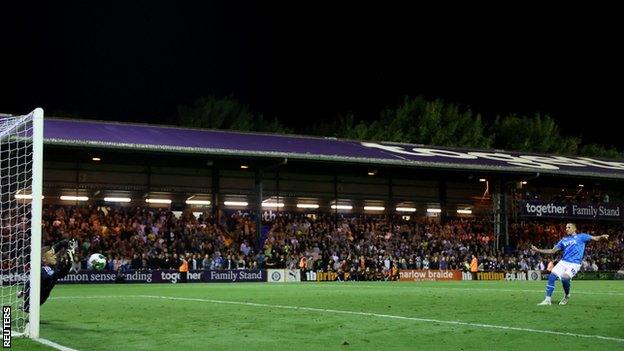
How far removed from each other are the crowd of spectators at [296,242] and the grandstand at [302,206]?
0.34ft

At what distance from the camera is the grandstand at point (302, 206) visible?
4019cm

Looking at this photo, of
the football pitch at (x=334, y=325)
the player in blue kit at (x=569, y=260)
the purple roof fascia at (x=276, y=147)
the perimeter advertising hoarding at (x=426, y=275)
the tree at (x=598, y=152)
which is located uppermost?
the tree at (x=598, y=152)

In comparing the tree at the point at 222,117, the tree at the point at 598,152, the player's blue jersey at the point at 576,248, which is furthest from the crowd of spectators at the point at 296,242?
the tree at the point at 598,152

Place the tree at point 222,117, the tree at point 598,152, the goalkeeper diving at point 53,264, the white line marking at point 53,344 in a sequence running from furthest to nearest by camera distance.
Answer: the tree at point 598,152 < the tree at point 222,117 < the goalkeeper diving at point 53,264 < the white line marking at point 53,344

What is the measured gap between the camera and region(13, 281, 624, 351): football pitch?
10.8 metres

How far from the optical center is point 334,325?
13367 millimetres

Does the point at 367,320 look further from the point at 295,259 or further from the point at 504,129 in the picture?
the point at 504,129

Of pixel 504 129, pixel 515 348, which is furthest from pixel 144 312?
pixel 504 129

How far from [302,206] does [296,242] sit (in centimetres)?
614

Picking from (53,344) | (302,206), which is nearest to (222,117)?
(302,206)

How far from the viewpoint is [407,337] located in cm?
1157

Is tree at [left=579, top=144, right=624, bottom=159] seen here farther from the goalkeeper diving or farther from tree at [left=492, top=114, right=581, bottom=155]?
the goalkeeper diving

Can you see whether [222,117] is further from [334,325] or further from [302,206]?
[334,325]

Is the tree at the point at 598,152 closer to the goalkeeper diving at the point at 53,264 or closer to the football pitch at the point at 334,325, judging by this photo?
the football pitch at the point at 334,325
